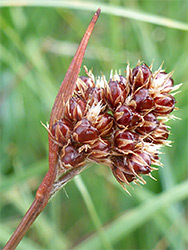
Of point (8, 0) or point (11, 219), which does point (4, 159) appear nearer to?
point (11, 219)

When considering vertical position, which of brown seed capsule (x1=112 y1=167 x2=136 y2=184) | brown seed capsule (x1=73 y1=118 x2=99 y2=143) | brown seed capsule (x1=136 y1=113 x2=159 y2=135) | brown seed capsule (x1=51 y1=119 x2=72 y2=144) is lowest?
brown seed capsule (x1=112 y1=167 x2=136 y2=184)

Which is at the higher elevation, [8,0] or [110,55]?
[8,0]

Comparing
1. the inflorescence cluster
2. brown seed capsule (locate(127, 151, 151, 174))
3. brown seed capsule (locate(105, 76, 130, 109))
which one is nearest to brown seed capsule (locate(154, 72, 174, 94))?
the inflorescence cluster

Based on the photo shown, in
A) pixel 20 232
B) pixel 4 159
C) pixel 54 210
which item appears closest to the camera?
pixel 20 232

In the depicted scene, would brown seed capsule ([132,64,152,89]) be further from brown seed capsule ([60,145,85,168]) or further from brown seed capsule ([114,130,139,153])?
brown seed capsule ([60,145,85,168])

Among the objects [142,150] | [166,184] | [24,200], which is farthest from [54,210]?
[142,150]

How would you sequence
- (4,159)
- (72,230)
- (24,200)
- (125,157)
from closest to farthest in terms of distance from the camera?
(125,157), (24,200), (4,159), (72,230)

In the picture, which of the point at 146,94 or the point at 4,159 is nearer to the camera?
the point at 146,94
